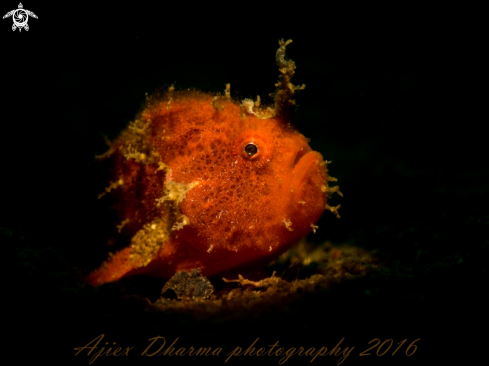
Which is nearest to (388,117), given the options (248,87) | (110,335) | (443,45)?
(443,45)

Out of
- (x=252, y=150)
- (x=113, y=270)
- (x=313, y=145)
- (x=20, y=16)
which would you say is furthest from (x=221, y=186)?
(x=313, y=145)

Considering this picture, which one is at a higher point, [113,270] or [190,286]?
[113,270]

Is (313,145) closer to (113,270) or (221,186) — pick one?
(221,186)

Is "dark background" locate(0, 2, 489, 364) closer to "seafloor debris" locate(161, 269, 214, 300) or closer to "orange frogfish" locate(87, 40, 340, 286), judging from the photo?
"orange frogfish" locate(87, 40, 340, 286)

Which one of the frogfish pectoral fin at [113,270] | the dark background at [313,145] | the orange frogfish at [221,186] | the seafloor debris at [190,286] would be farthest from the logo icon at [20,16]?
the seafloor debris at [190,286]

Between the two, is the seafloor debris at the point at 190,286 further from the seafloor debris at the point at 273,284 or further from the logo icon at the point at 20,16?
the logo icon at the point at 20,16

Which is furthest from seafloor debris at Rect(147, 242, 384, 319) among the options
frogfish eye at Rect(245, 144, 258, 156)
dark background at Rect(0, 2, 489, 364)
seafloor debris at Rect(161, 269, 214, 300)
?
frogfish eye at Rect(245, 144, 258, 156)
